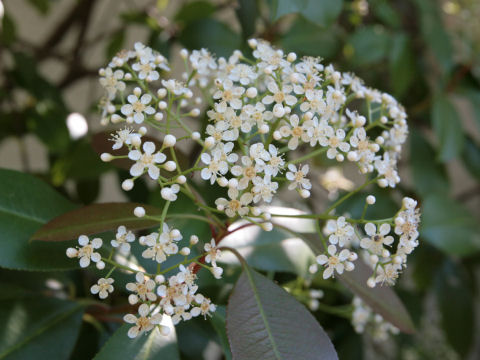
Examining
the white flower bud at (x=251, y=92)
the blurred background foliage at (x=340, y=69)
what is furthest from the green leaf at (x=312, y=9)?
the white flower bud at (x=251, y=92)

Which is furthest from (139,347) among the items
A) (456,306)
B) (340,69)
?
(456,306)

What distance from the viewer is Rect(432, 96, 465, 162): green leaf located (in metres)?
1.45

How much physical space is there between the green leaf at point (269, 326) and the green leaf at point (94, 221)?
0.17m

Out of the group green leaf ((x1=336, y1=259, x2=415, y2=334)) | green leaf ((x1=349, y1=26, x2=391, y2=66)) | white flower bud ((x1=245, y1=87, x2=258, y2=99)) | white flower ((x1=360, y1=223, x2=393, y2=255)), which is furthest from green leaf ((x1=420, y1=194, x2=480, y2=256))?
white flower bud ((x1=245, y1=87, x2=258, y2=99))

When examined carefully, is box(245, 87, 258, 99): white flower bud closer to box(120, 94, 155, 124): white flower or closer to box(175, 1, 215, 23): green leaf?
box(120, 94, 155, 124): white flower

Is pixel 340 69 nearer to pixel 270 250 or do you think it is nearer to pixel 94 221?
pixel 270 250

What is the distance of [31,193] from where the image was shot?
2.73ft

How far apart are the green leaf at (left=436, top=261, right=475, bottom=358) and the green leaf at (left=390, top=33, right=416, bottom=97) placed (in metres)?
0.64

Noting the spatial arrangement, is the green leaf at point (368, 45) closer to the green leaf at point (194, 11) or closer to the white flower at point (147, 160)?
the green leaf at point (194, 11)

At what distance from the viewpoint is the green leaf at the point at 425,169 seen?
1.57 metres

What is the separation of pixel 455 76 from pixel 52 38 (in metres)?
1.34

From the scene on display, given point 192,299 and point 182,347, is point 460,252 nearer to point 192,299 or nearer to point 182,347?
point 182,347

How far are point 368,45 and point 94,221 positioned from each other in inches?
41.9

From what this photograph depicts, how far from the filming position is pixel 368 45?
1478 millimetres
